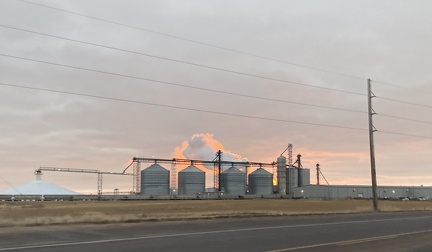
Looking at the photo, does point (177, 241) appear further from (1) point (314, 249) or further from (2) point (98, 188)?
(2) point (98, 188)

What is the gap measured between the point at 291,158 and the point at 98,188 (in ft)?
216

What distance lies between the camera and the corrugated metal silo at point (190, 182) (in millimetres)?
126375

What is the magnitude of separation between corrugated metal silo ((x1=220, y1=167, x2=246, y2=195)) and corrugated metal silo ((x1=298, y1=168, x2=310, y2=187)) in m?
25.4

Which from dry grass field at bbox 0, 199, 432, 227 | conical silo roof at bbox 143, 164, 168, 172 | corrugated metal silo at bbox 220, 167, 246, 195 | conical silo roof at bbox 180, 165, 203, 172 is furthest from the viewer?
corrugated metal silo at bbox 220, 167, 246, 195

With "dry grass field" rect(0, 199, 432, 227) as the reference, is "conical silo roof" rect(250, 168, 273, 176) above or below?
above

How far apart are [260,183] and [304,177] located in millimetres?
22470

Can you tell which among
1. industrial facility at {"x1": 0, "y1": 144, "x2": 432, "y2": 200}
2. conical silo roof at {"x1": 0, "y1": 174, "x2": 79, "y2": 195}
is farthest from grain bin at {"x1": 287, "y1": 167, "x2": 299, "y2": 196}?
conical silo roof at {"x1": 0, "y1": 174, "x2": 79, "y2": 195}

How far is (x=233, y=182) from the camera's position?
131500 mm

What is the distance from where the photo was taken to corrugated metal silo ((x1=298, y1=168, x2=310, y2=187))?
489ft

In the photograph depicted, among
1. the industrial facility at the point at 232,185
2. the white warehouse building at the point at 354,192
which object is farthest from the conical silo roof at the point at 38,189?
the white warehouse building at the point at 354,192

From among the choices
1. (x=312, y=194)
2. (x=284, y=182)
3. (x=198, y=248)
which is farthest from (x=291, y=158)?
(x=198, y=248)

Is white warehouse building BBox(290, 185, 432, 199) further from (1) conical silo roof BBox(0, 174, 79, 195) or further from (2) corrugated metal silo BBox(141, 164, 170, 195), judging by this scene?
(1) conical silo roof BBox(0, 174, 79, 195)

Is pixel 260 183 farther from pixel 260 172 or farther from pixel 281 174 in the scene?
pixel 281 174

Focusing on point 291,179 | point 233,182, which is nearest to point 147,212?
point 233,182
